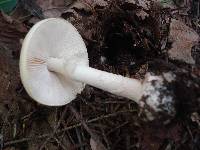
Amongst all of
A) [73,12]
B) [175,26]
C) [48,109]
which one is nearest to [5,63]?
[48,109]

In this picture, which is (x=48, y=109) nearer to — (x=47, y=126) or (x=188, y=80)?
(x=47, y=126)

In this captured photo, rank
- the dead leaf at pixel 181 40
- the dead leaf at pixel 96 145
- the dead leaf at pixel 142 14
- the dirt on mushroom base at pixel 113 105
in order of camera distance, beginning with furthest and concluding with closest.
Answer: the dead leaf at pixel 142 14, the dead leaf at pixel 181 40, the dead leaf at pixel 96 145, the dirt on mushroom base at pixel 113 105

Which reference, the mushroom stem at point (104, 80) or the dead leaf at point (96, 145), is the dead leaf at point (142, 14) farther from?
the dead leaf at point (96, 145)

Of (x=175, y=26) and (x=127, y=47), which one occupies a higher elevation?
(x=175, y=26)

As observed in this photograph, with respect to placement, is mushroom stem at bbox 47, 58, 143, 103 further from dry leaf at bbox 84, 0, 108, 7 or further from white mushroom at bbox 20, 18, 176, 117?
dry leaf at bbox 84, 0, 108, 7

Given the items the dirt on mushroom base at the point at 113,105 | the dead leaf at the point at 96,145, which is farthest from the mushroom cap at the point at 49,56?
the dead leaf at the point at 96,145

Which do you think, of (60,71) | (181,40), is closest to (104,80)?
(60,71)
